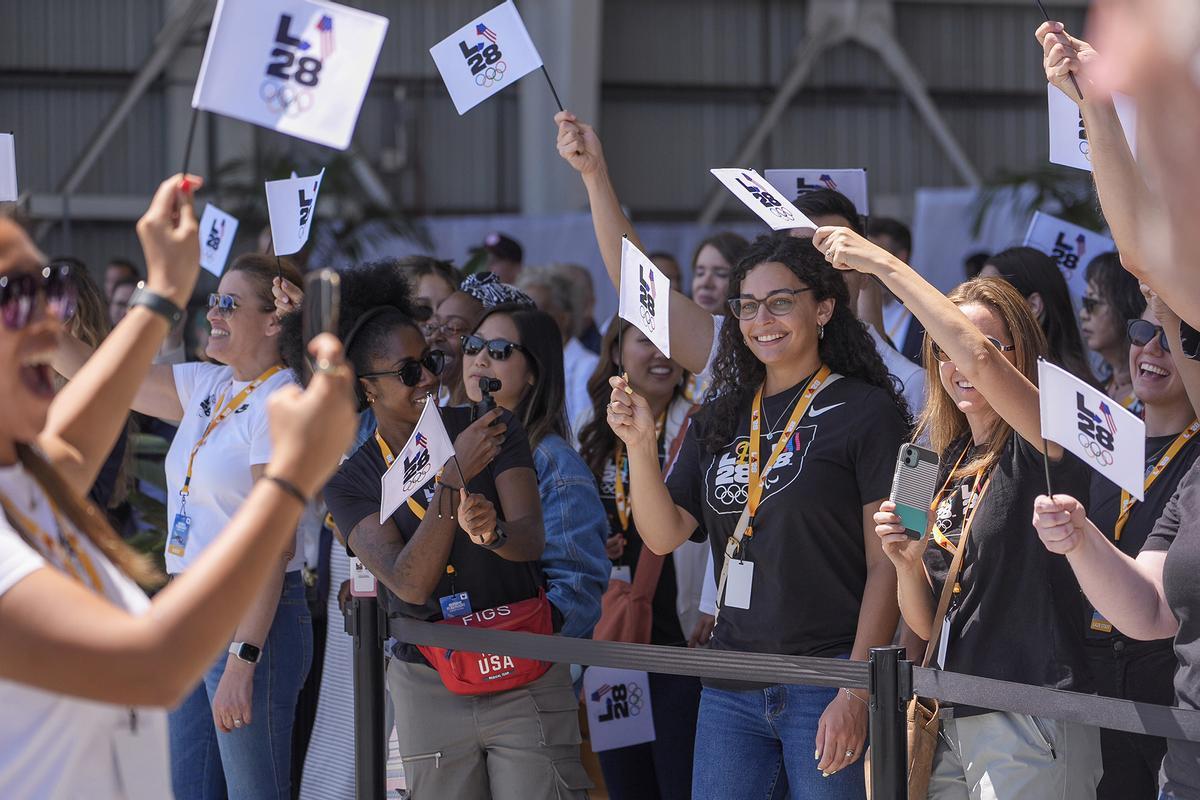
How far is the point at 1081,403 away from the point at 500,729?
1.62 meters

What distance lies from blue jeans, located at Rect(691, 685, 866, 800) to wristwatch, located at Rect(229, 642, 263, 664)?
1.21 meters

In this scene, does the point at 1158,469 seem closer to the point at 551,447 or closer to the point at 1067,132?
the point at 1067,132

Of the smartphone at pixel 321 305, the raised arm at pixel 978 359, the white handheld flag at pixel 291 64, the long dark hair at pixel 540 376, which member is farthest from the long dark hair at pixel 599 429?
the smartphone at pixel 321 305

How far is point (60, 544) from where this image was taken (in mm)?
1744

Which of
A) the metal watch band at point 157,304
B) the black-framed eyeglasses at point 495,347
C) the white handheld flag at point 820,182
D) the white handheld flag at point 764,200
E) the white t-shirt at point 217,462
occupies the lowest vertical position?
the white t-shirt at point 217,462

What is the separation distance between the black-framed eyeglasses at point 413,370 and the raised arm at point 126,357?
153 centimetres

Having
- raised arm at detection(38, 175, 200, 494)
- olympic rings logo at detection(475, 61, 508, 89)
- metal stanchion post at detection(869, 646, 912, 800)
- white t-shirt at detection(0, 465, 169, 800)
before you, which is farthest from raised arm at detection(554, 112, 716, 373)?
white t-shirt at detection(0, 465, 169, 800)

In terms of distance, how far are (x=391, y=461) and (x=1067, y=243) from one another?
2707 mm

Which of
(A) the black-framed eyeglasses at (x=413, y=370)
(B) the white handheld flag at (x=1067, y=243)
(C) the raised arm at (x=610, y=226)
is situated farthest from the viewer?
(B) the white handheld flag at (x=1067, y=243)

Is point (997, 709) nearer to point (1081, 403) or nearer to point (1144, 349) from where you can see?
point (1081, 403)

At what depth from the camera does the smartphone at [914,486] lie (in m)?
2.74

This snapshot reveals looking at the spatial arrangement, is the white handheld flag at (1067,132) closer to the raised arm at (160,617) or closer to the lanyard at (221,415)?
the lanyard at (221,415)

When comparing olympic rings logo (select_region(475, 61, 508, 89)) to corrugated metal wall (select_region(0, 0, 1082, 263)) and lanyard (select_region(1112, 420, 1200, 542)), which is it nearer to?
lanyard (select_region(1112, 420, 1200, 542))

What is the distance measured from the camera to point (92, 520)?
Result: 181 cm
